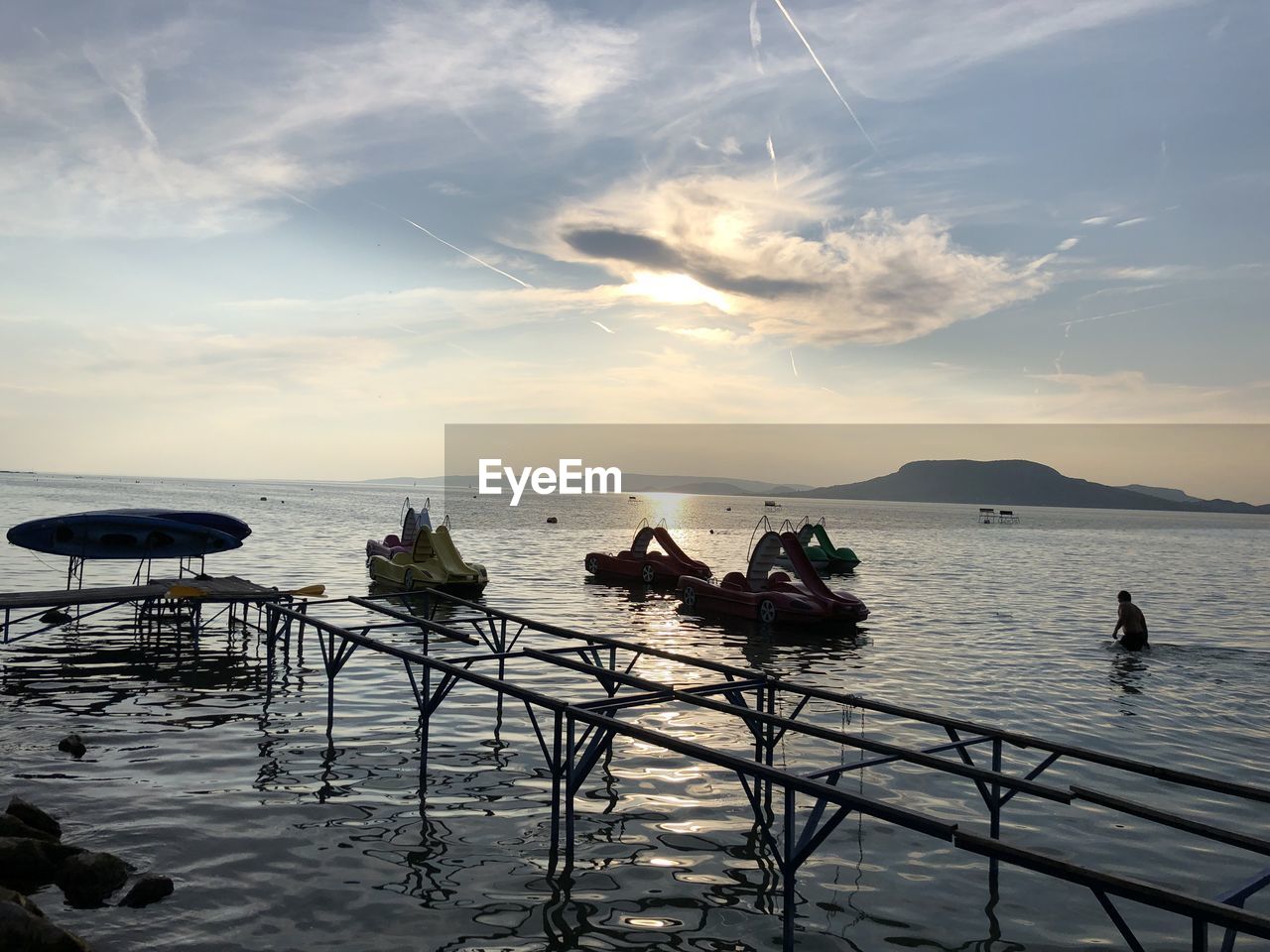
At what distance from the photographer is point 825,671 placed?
22656 mm

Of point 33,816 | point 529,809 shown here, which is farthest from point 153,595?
point 529,809

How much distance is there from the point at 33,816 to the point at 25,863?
1.12 meters

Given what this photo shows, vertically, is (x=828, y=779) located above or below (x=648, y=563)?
above

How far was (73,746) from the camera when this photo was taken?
13203 mm

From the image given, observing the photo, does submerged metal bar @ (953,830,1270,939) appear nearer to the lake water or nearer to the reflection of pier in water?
the reflection of pier in water

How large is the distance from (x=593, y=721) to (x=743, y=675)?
3974 mm

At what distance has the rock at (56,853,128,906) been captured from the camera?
8391 millimetres

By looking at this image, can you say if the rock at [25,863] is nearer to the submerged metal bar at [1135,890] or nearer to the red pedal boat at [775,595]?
the submerged metal bar at [1135,890]

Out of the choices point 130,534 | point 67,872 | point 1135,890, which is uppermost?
point 130,534

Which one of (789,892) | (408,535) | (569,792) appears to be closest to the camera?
(789,892)

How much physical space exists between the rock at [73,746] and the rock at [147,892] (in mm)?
5772

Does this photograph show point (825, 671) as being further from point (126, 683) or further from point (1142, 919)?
point (126, 683)

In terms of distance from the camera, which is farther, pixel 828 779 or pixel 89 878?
pixel 828 779

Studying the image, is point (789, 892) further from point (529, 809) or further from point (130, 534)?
point (130, 534)
